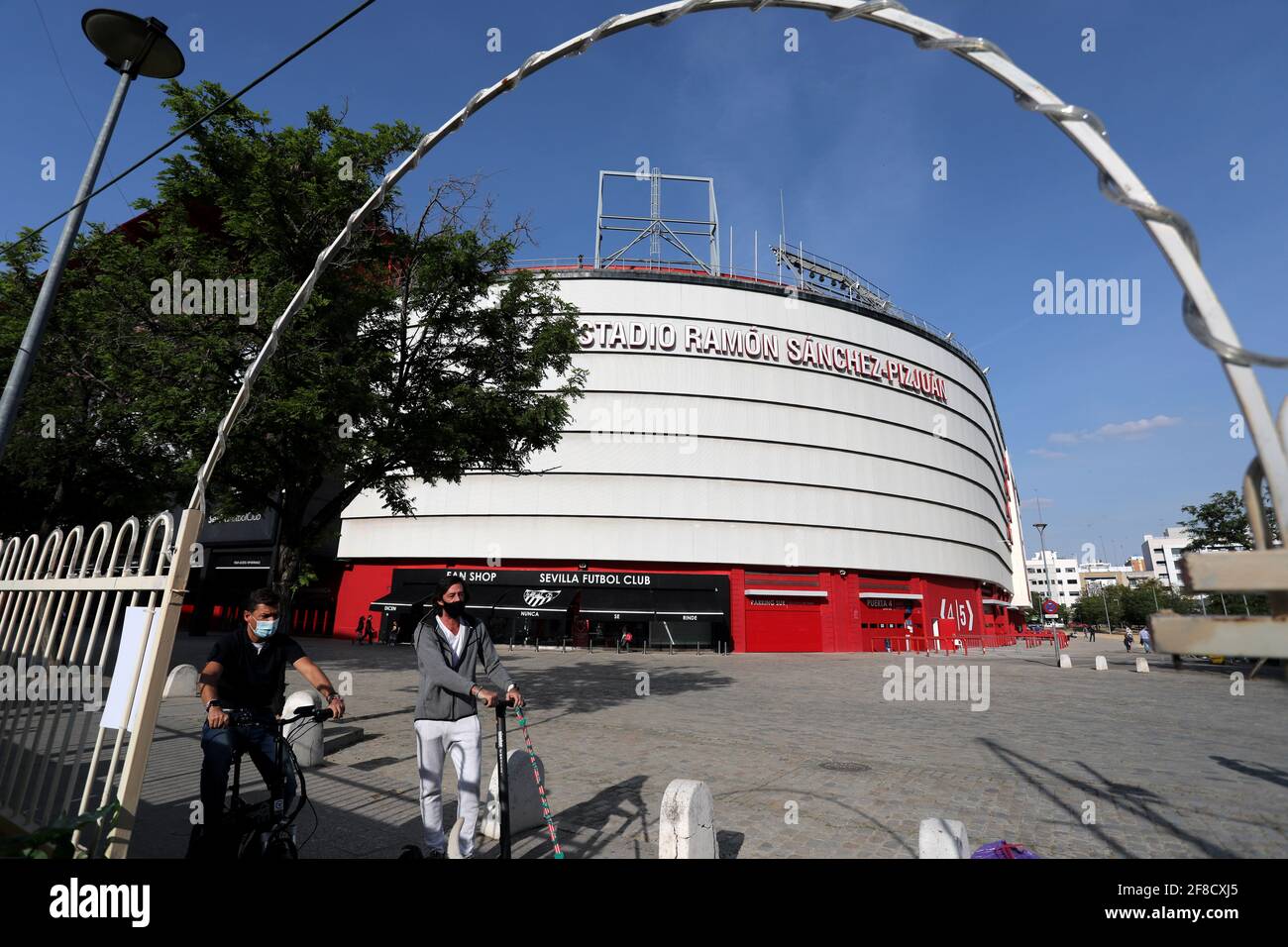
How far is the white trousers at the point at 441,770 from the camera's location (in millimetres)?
4527

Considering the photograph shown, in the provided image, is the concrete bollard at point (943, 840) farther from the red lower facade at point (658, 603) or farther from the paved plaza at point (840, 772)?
the red lower facade at point (658, 603)

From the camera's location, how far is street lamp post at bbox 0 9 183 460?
254 inches

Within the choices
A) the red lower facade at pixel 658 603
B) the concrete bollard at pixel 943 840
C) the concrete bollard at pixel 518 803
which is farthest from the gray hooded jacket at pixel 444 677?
the red lower facade at pixel 658 603

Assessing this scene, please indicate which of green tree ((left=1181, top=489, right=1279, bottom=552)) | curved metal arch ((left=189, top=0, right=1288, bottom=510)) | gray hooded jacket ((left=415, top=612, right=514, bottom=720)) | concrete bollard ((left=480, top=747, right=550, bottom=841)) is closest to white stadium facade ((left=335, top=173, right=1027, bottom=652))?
green tree ((left=1181, top=489, right=1279, bottom=552))

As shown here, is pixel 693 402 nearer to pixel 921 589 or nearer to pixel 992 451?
pixel 921 589

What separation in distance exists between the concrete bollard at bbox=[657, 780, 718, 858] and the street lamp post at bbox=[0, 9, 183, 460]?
7.07 meters

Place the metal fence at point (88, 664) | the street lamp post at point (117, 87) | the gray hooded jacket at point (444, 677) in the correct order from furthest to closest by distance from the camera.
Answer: the street lamp post at point (117, 87) → the gray hooded jacket at point (444, 677) → the metal fence at point (88, 664)

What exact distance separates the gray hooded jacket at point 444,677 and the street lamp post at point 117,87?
503 cm

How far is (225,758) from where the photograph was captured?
4160 mm

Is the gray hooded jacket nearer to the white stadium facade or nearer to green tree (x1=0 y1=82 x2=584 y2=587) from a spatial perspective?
green tree (x1=0 y1=82 x2=584 y2=587)

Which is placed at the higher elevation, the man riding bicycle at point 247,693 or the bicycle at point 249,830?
the man riding bicycle at point 247,693

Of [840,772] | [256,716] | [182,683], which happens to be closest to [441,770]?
[256,716]
